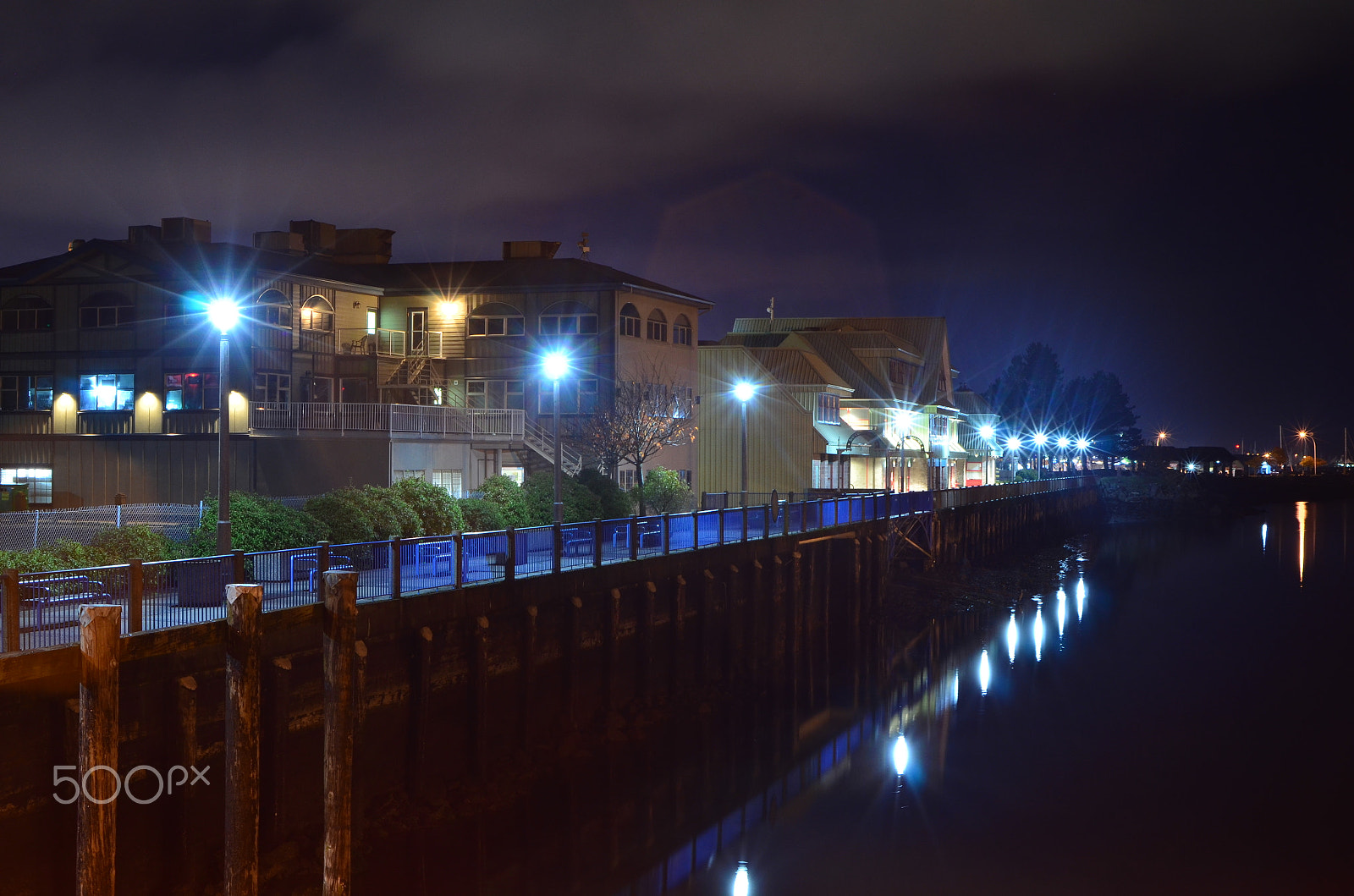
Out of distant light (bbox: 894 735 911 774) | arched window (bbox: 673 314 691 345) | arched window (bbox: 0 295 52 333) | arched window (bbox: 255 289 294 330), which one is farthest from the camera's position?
arched window (bbox: 673 314 691 345)

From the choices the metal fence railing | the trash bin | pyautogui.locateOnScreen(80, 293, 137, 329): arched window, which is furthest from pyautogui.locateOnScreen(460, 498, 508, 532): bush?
pyautogui.locateOnScreen(80, 293, 137, 329): arched window

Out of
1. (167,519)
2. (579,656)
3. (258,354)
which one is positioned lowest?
(579,656)

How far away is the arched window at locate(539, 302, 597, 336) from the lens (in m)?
52.1

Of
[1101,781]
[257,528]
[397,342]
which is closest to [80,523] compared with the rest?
[257,528]

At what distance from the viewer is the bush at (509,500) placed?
32.8 meters

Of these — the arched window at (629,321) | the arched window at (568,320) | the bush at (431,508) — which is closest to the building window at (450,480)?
the arched window at (568,320)

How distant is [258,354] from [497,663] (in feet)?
88.3

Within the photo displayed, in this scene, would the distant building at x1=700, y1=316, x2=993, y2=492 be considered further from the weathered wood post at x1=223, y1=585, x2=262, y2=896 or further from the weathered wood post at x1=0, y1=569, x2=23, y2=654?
the weathered wood post at x1=0, y1=569, x2=23, y2=654

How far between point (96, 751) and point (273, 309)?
121 feet

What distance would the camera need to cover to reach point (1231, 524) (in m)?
117

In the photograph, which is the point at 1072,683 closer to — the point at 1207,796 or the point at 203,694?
the point at 1207,796

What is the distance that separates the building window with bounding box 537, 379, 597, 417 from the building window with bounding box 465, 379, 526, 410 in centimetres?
81

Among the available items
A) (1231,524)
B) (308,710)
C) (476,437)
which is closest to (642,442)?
(476,437)

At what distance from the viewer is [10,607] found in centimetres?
1370
